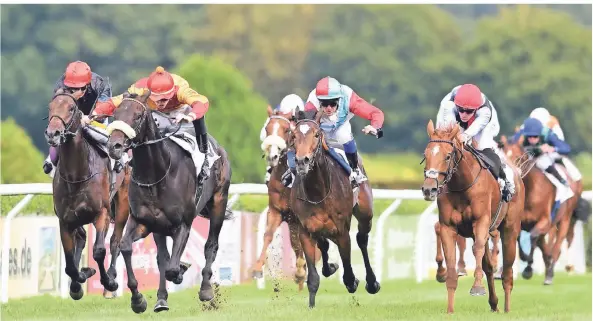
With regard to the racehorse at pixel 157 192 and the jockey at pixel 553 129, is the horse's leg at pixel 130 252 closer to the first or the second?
the racehorse at pixel 157 192

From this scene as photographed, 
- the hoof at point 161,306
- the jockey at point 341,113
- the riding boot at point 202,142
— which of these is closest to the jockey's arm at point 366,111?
the jockey at point 341,113

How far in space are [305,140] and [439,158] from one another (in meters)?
0.95

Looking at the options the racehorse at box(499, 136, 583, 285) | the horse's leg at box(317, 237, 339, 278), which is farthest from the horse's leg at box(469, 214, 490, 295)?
the racehorse at box(499, 136, 583, 285)

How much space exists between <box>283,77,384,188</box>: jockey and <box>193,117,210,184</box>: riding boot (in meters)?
0.74

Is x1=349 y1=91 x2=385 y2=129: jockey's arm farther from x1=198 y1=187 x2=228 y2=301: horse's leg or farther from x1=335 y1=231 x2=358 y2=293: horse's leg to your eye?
x1=198 y1=187 x2=228 y2=301: horse's leg

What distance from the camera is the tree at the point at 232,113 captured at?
1287 inches

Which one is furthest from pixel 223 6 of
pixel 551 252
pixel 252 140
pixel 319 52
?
pixel 551 252

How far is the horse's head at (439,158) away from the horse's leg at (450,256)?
1.32 ft

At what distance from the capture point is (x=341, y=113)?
1205cm

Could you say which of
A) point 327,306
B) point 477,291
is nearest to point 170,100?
point 327,306

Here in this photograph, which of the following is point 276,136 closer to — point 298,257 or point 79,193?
point 79,193

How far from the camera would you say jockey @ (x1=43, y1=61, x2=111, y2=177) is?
37.6ft

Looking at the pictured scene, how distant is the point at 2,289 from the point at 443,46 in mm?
55024

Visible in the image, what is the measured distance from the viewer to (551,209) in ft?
53.3
